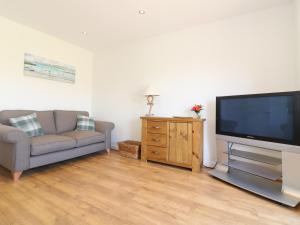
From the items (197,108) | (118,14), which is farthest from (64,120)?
(197,108)

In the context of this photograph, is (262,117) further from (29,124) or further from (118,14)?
(29,124)

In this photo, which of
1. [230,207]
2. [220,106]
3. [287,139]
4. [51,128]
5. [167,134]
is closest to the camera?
[230,207]

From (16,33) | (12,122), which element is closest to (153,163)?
(12,122)

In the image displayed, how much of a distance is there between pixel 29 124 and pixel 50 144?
0.58 metres

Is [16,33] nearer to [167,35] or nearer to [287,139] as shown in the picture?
[167,35]

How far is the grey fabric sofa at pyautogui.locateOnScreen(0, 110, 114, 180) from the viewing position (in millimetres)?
2088

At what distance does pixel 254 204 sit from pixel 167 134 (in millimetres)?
1439

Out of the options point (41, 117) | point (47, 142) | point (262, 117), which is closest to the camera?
point (262, 117)

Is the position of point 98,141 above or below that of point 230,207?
above

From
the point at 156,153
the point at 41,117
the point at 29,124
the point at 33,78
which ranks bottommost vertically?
the point at 156,153

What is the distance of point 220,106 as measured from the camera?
2400 mm

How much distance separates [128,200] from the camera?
5.70 ft

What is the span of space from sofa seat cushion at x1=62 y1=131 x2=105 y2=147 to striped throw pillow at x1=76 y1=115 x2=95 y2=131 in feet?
1.00

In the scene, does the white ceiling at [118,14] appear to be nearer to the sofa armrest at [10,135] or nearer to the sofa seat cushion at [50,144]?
the sofa armrest at [10,135]
